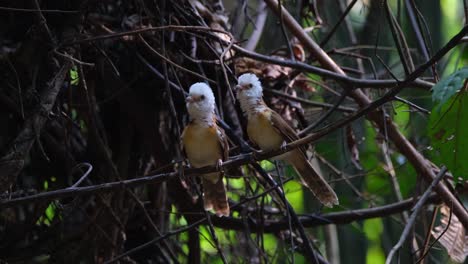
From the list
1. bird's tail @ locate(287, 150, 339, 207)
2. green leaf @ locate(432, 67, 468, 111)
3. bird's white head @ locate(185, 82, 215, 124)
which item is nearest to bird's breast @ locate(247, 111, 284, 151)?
bird's tail @ locate(287, 150, 339, 207)

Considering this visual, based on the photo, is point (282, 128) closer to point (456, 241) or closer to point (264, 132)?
point (264, 132)

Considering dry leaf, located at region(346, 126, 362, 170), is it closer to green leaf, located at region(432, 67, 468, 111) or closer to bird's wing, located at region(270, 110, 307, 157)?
bird's wing, located at region(270, 110, 307, 157)

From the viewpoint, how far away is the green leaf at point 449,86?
1.87 metres

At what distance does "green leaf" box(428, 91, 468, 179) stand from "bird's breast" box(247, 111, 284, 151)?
3.20ft

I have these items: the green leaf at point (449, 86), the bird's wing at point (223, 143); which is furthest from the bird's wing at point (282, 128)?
the green leaf at point (449, 86)

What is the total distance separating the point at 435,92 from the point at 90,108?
84.3 inches

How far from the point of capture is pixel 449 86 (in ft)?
6.19

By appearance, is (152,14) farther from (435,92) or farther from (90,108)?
(435,92)

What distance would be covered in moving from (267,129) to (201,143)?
34cm

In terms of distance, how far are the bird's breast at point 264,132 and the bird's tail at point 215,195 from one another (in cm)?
33

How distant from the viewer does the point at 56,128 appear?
408cm

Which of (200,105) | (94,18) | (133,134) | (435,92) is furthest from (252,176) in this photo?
(435,92)

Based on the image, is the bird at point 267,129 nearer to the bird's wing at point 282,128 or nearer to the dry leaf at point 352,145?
the bird's wing at point 282,128

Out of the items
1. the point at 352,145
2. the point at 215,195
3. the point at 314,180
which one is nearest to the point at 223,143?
the point at 215,195
